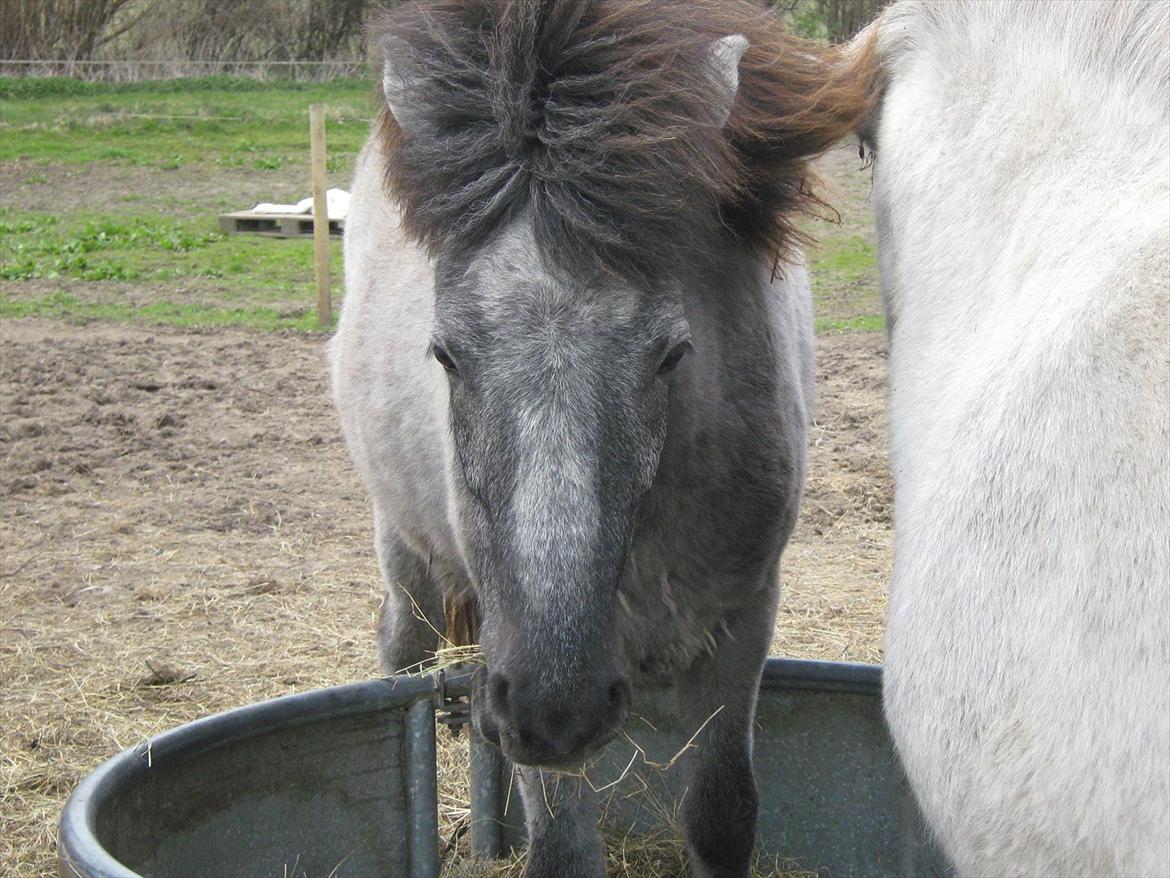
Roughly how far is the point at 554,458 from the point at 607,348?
228 millimetres

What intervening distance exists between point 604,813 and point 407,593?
90cm

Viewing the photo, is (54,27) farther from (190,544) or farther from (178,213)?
(190,544)

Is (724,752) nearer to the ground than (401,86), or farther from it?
nearer to the ground

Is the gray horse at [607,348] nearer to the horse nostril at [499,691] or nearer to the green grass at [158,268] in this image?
the horse nostril at [499,691]

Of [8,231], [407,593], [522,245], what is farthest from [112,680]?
[8,231]

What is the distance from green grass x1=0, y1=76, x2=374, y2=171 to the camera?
16641mm

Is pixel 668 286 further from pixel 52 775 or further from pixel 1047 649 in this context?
pixel 52 775

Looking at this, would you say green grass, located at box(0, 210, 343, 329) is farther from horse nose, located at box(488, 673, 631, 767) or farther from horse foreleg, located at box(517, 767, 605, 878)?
horse nose, located at box(488, 673, 631, 767)

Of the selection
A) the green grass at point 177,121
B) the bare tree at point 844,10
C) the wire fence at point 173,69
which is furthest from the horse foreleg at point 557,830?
the wire fence at point 173,69

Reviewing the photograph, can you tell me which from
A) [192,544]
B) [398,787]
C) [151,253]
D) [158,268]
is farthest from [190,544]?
[151,253]

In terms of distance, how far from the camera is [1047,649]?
59.8 inches

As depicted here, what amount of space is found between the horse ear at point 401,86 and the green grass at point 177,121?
41.7ft

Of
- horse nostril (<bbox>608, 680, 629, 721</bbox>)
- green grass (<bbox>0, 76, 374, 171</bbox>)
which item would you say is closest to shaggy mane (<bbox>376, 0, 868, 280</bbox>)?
horse nostril (<bbox>608, 680, 629, 721</bbox>)

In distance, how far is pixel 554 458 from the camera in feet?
6.90
